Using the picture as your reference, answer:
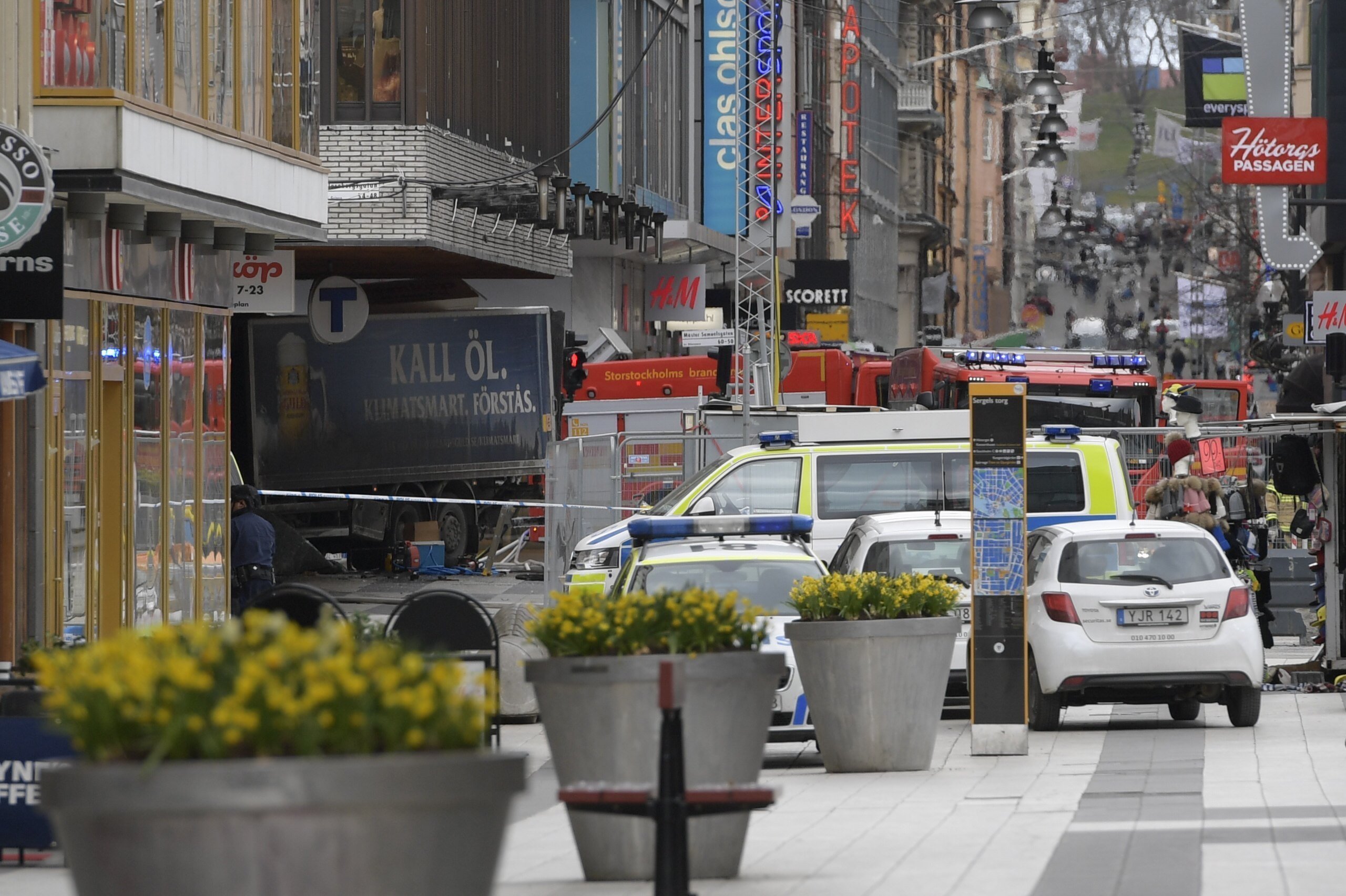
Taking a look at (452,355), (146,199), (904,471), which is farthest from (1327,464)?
(452,355)

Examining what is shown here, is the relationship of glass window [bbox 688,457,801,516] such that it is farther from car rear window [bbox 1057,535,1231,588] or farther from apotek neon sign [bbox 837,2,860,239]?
apotek neon sign [bbox 837,2,860,239]

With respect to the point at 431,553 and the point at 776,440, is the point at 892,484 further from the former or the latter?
the point at 431,553

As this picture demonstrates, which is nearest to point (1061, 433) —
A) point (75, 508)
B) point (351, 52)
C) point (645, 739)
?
point (75, 508)

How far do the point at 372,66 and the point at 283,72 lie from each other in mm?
9410

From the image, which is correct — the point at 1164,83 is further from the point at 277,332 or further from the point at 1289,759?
the point at 1289,759

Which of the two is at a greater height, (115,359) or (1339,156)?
(1339,156)

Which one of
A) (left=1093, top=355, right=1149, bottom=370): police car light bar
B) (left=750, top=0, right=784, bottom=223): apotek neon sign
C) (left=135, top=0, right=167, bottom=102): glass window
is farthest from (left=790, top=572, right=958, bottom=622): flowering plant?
(left=750, top=0, right=784, bottom=223): apotek neon sign

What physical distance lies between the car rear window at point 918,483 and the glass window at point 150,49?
7.19m

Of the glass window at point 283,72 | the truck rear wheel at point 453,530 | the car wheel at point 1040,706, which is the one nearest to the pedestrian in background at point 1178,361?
the truck rear wheel at point 453,530

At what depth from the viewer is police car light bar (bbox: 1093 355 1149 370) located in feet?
113

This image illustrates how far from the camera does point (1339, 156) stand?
113 ft

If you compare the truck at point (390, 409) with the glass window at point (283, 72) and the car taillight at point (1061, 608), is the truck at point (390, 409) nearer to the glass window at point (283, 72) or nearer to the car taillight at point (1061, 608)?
the glass window at point (283, 72)

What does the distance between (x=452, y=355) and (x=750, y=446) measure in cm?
997

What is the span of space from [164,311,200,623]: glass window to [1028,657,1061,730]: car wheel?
270 inches
